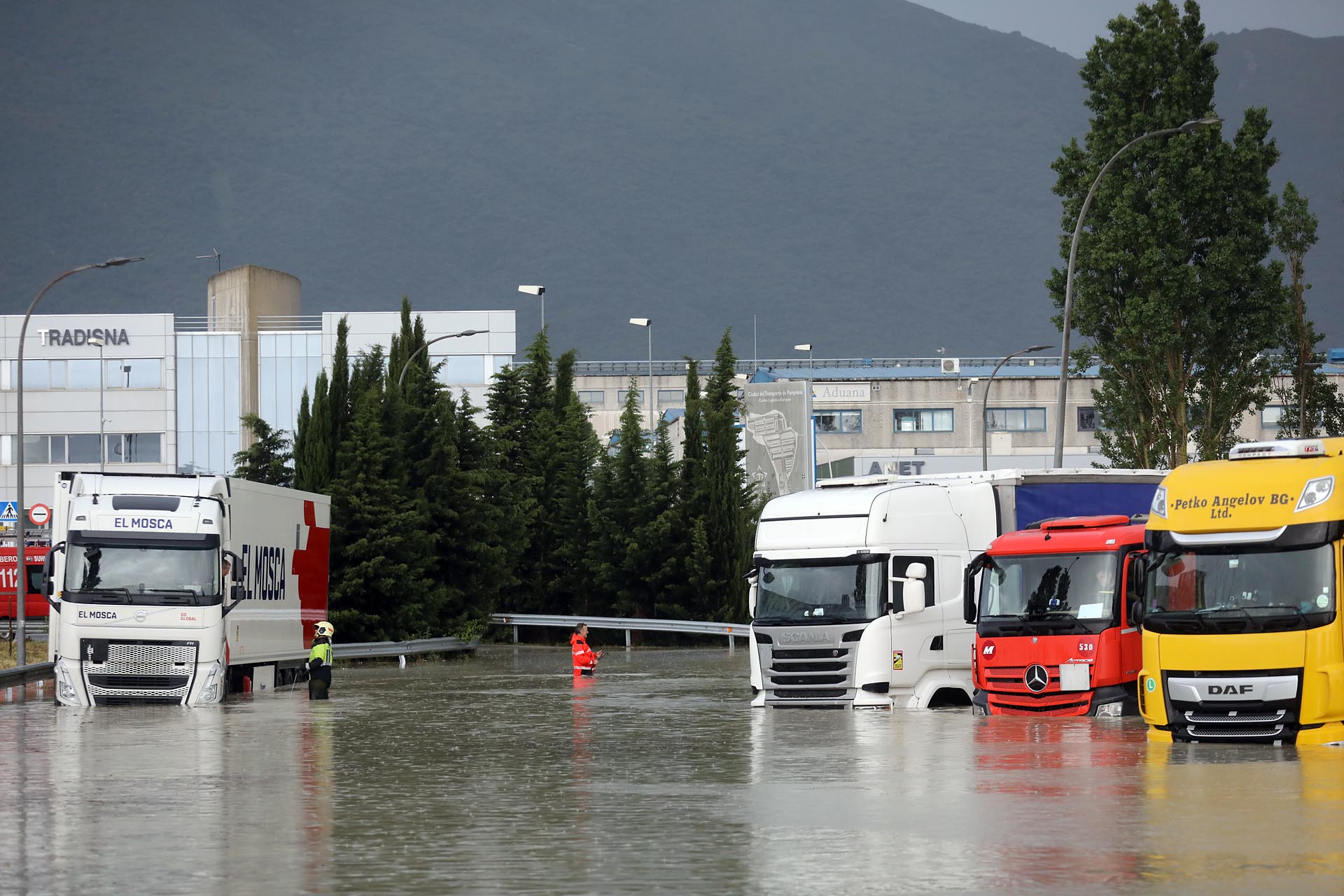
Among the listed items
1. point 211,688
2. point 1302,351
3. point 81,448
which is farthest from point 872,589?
point 81,448

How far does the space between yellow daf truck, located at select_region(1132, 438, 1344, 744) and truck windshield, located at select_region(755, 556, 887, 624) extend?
620 cm

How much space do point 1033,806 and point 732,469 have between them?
4077 centimetres

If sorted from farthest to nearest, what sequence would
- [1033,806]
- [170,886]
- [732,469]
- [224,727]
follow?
[732,469], [224,727], [1033,806], [170,886]

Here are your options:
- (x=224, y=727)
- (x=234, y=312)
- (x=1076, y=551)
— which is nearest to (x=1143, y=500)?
(x=1076, y=551)

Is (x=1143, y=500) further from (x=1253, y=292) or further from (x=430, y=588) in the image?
(x=430, y=588)

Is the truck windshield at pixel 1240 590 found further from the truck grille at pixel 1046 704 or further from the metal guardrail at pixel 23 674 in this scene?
the metal guardrail at pixel 23 674

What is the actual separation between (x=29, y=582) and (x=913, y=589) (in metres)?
47.5

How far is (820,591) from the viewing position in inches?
993

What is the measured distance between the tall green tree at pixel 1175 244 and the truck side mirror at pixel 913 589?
63.8 feet

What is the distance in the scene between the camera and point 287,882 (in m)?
9.69

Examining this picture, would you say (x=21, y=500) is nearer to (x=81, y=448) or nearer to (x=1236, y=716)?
(x=1236, y=716)

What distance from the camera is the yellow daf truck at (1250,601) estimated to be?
17484 mm

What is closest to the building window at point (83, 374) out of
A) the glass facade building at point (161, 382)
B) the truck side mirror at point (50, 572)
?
the glass facade building at point (161, 382)

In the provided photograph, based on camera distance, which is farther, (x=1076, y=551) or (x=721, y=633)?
(x=721, y=633)
